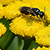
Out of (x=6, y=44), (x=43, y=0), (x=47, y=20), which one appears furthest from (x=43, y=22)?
(x=6, y=44)

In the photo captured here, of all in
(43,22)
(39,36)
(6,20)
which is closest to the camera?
(39,36)

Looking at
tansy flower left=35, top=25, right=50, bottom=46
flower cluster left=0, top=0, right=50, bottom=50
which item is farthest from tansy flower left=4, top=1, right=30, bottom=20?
tansy flower left=35, top=25, right=50, bottom=46

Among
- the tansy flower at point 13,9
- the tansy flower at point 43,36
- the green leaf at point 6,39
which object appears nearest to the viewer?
the tansy flower at point 43,36

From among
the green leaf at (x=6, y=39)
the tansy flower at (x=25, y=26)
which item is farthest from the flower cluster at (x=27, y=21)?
the green leaf at (x=6, y=39)

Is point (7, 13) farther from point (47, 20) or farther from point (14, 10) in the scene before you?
point (47, 20)

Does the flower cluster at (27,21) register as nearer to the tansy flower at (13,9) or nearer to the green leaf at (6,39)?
the tansy flower at (13,9)

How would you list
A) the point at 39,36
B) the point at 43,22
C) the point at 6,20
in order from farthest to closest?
the point at 6,20
the point at 43,22
the point at 39,36
